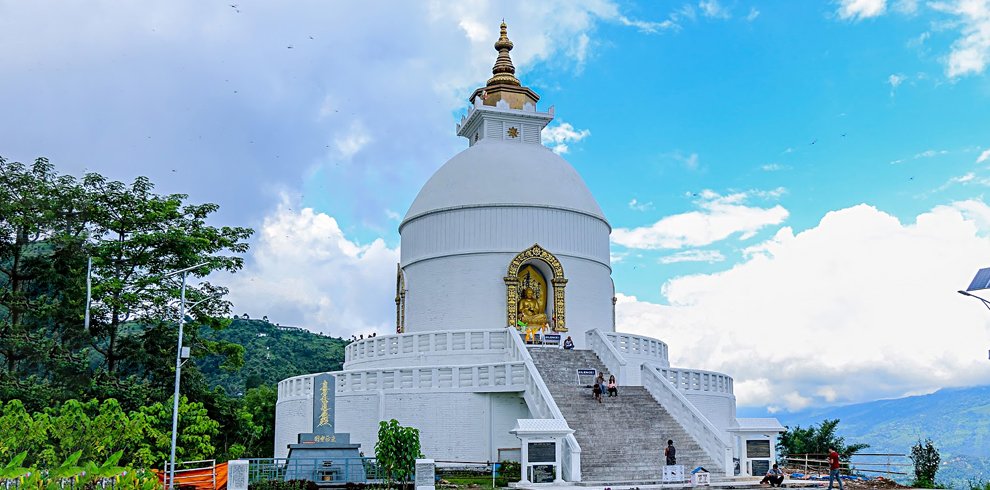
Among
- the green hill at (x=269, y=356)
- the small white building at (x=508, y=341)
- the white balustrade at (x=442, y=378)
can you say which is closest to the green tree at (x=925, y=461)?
the small white building at (x=508, y=341)

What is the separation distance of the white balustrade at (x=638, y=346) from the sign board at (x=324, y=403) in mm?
8095

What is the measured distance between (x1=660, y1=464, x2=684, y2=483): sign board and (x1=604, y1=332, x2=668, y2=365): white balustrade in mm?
7828

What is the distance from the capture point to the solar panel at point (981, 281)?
1522 cm

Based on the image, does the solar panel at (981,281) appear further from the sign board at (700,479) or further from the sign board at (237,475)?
the sign board at (237,475)

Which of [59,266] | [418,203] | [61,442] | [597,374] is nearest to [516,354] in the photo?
[597,374]

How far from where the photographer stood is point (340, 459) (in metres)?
19.0

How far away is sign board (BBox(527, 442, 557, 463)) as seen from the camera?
60.5 feet

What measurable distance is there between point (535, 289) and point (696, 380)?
5.92 metres

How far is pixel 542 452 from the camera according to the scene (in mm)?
18500

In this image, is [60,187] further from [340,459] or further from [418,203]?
[340,459]

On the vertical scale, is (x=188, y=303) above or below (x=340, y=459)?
above

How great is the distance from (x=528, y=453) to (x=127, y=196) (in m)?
17.4

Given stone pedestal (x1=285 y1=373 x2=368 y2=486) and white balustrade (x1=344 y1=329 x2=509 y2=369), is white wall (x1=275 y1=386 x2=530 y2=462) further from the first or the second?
white balustrade (x1=344 y1=329 x2=509 y2=369)

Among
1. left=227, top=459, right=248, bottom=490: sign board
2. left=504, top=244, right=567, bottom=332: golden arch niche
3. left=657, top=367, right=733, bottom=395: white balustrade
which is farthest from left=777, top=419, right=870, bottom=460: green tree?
left=227, top=459, right=248, bottom=490: sign board
